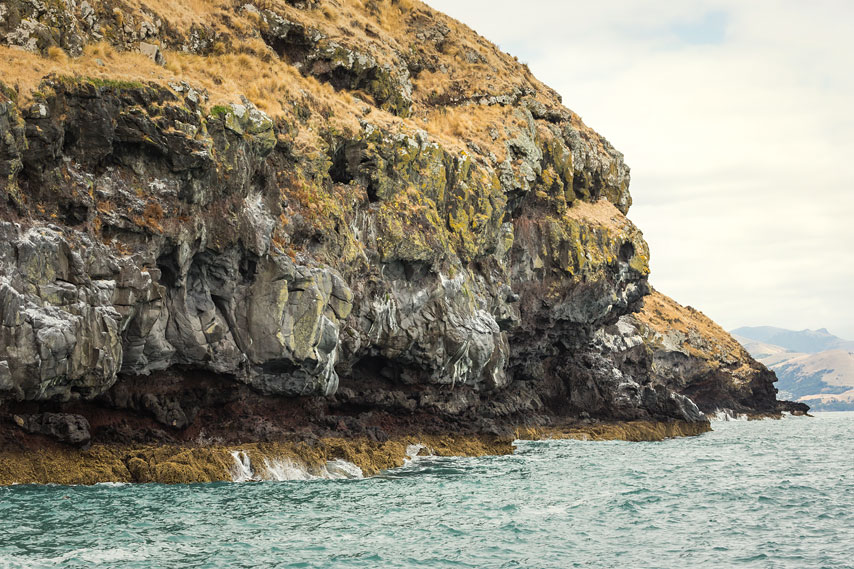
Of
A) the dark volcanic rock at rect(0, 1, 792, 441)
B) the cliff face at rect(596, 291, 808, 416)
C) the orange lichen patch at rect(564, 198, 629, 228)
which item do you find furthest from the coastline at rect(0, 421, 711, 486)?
the cliff face at rect(596, 291, 808, 416)

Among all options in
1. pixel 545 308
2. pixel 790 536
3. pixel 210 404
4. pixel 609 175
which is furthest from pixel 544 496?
pixel 609 175

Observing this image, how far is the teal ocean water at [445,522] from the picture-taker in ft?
68.4

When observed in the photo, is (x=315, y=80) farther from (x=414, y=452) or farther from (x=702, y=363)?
(x=702, y=363)

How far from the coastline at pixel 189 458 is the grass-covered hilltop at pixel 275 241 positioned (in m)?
0.11

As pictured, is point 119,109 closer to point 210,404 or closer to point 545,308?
point 210,404

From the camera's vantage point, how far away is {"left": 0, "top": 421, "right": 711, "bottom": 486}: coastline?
2848cm

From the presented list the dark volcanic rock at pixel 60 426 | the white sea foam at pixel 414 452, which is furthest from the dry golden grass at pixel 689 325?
the dark volcanic rock at pixel 60 426

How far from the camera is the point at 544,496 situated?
32438mm

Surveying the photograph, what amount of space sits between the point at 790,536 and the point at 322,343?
21945 mm

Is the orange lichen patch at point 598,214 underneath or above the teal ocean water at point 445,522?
above

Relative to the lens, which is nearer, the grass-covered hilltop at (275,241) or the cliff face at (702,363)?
the grass-covered hilltop at (275,241)

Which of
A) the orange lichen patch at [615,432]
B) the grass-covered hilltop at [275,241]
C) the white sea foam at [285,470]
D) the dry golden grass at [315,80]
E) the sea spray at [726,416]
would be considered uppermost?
the dry golden grass at [315,80]

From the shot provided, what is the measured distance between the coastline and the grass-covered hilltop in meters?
0.11

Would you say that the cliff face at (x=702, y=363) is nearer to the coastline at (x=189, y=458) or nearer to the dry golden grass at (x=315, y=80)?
the dry golden grass at (x=315, y=80)
